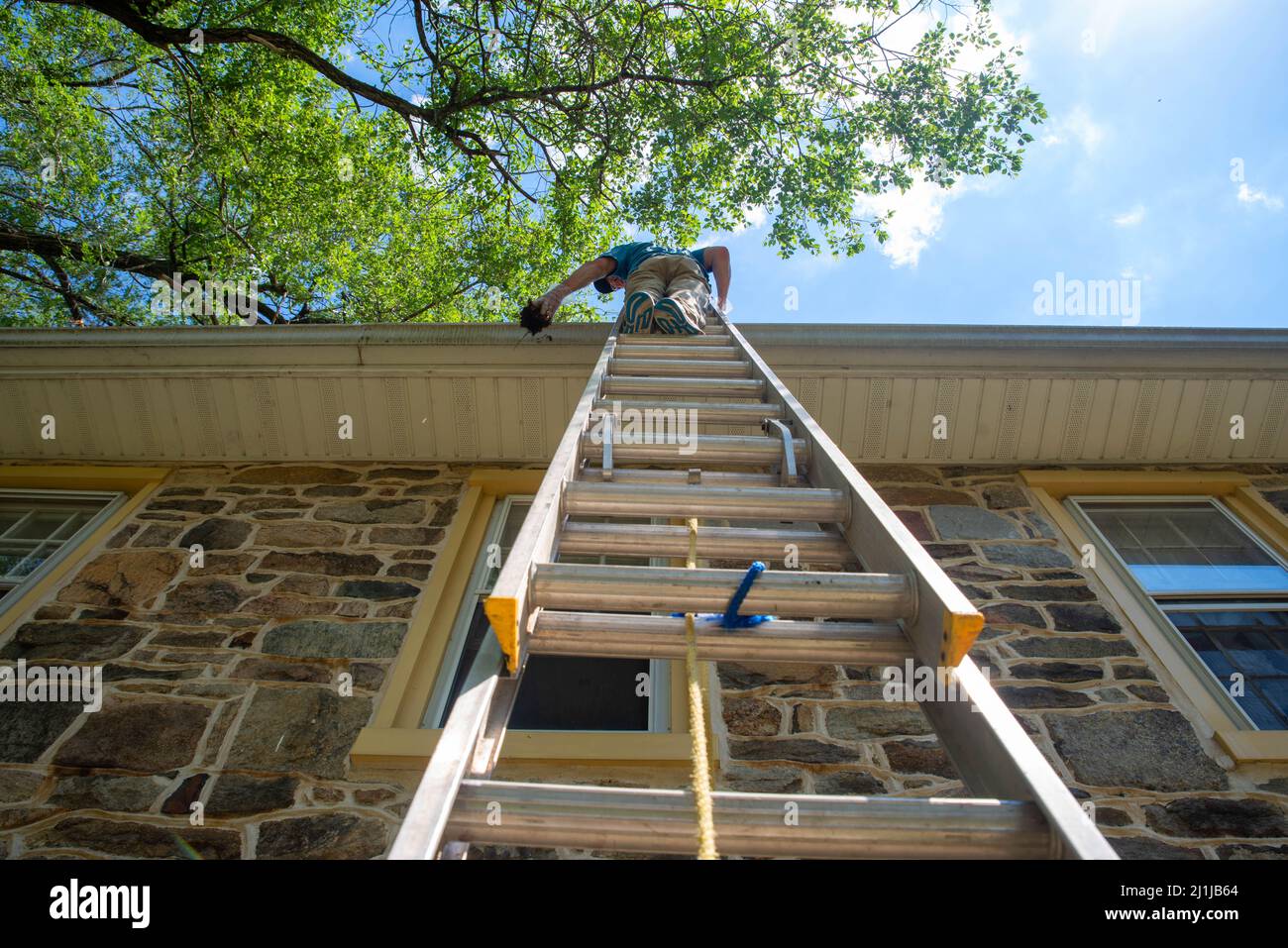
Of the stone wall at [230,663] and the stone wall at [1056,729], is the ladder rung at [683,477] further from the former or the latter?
the stone wall at [230,663]

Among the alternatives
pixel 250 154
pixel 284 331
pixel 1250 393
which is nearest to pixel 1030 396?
pixel 1250 393

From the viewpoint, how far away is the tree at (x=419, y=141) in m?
6.76

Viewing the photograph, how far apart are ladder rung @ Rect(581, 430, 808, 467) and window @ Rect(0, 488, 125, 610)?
144 inches

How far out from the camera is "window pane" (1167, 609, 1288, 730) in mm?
3244

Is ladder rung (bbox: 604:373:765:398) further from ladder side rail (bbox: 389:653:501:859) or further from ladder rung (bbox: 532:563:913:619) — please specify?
ladder side rail (bbox: 389:653:501:859)

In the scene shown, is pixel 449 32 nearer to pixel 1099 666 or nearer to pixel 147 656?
pixel 147 656

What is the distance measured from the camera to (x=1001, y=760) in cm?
105

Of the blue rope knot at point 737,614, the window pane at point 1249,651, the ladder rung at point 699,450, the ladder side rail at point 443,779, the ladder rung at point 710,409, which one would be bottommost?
the window pane at point 1249,651

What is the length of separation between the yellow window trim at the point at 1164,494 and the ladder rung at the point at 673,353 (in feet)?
7.92

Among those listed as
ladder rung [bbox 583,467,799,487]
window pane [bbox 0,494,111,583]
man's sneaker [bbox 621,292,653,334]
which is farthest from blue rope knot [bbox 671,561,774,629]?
window pane [bbox 0,494,111,583]

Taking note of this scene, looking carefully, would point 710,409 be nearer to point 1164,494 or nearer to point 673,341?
point 673,341

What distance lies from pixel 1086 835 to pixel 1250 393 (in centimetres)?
480

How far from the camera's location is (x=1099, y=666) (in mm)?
3291

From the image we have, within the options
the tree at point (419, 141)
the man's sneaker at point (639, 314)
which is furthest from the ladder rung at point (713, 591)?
the tree at point (419, 141)
